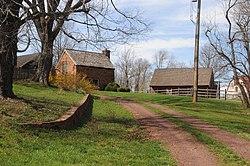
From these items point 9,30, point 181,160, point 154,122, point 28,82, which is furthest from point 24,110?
point 28,82

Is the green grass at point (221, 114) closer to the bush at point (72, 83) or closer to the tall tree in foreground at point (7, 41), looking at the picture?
the bush at point (72, 83)

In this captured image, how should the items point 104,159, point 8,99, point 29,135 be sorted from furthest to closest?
point 8,99 → point 29,135 → point 104,159

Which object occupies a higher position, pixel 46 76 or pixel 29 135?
pixel 46 76

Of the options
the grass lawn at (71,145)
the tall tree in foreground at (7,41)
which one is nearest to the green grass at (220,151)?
the grass lawn at (71,145)

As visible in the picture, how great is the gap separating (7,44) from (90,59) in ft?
136

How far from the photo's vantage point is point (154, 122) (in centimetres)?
1523

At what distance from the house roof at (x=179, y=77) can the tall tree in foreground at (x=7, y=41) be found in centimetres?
4602

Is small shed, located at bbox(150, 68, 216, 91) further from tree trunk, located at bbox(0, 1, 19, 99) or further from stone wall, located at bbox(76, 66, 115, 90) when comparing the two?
tree trunk, located at bbox(0, 1, 19, 99)

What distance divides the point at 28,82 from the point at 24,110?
759 inches

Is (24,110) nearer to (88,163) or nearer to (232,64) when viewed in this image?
(88,163)

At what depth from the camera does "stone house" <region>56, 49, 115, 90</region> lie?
51375 mm

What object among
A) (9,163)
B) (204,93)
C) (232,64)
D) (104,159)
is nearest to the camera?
(9,163)

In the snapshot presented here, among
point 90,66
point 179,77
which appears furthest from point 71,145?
point 179,77

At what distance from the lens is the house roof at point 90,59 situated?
169ft
